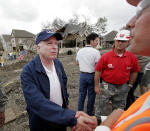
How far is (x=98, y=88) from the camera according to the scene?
9.61 ft

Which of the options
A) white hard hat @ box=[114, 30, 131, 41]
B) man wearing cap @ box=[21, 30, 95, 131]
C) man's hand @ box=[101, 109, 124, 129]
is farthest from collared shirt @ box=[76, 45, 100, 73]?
man's hand @ box=[101, 109, 124, 129]

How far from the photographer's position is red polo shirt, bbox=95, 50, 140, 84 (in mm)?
2525

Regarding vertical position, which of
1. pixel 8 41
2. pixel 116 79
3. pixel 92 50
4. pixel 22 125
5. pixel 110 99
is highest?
pixel 8 41

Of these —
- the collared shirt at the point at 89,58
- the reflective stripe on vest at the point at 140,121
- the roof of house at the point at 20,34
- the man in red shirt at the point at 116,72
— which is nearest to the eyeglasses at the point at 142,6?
the reflective stripe on vest at the point at 140,121

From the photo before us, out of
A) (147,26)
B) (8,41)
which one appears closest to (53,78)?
(147,26)

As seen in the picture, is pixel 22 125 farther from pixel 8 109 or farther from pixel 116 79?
pixel 116 79

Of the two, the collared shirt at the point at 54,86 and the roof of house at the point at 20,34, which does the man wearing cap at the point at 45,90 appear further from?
the roof of house at the point at 20,34

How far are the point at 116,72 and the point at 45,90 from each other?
1.71 metres

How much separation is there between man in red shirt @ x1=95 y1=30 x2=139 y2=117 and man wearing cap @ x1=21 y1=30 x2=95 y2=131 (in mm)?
1216

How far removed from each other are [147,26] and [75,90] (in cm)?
475

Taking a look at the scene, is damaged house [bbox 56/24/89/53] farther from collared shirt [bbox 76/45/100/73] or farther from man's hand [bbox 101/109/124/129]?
man's hand [bbox 101/109/124/129]

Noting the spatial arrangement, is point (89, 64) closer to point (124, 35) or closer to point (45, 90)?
point (124, 35)

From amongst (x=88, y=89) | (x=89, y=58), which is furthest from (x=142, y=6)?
(x=88, y=89)

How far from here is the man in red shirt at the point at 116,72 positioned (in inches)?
99.3
